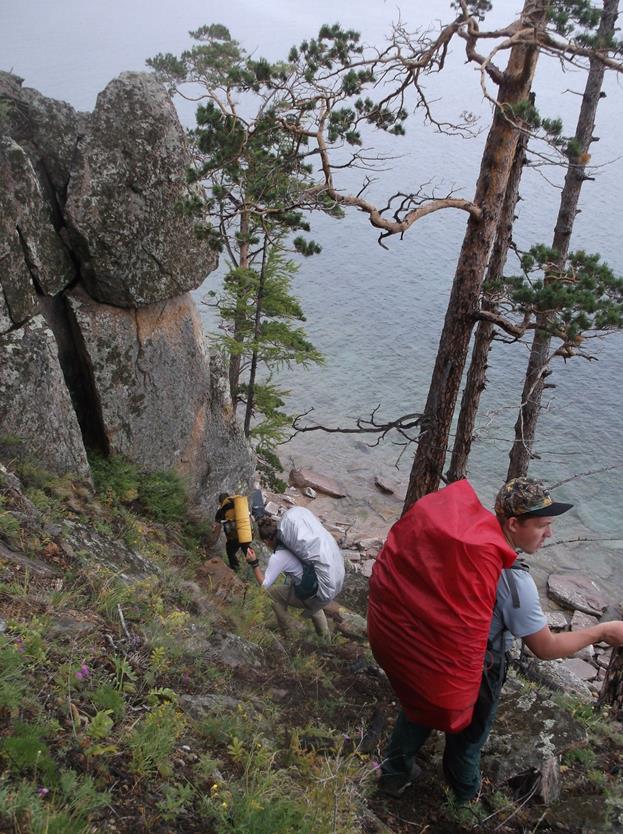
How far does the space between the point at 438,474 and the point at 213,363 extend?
15.5ft

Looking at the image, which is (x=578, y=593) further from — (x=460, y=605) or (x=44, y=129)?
(x=44, y=129)

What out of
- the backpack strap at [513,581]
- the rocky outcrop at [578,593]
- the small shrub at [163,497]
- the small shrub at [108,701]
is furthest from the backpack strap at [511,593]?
the rocky outcrop at [578,593]

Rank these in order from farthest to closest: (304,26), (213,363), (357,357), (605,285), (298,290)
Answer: (304,26) → (298,290) → (357,357) → (213,363) → (605,285)

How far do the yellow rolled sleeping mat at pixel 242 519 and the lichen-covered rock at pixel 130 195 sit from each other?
140 inches

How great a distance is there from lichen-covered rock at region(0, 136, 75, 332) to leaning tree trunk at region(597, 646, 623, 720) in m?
7.99

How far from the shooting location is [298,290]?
33.1 m

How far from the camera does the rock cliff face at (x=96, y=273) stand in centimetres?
873

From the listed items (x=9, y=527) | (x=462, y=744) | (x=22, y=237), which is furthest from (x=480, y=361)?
(x=9, y=527)

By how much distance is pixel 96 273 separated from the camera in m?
9.68

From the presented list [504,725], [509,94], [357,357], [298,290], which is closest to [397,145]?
[298,290]

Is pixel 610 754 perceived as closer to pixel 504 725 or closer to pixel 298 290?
pixel 504 725

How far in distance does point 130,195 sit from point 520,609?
8052mm

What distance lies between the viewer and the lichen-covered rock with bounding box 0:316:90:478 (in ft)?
27.9

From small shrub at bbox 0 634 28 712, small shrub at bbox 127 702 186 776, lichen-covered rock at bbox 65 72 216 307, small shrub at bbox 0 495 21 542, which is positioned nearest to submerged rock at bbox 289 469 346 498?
lichen-covered rock at bbox 65 72 216 307
